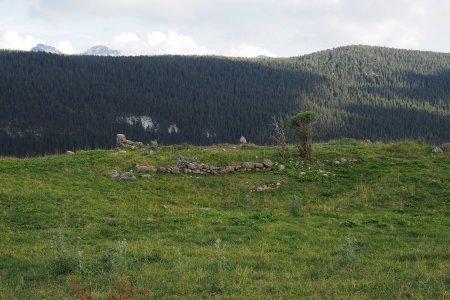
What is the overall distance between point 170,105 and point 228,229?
155780 mm

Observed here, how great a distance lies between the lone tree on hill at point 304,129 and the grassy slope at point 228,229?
1.23 metres

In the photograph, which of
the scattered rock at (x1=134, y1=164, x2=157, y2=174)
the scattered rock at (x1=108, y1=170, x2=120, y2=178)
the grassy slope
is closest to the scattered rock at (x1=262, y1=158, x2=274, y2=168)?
the grassy slope

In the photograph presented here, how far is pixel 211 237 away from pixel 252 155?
47.8 feet

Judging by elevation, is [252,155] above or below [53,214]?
above

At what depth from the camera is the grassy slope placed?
9172 mm

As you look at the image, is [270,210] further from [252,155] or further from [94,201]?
[252,155]

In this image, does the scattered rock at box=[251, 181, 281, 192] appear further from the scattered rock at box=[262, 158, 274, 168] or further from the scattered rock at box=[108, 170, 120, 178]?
the scattered rock at box=[108, 170, 120, 178]

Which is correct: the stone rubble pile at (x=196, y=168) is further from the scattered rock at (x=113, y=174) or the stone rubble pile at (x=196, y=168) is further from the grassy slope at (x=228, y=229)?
the grassy slope at (x=228, y=229)

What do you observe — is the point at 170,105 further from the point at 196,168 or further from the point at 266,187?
the point at 266,187

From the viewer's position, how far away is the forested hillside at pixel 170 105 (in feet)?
469

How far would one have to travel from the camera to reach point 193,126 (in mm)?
159750

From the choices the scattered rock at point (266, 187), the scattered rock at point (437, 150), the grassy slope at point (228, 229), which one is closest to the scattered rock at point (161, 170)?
the grassy slope at point (228, 229)

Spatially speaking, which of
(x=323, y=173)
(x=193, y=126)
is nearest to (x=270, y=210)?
(x=323, y=173)

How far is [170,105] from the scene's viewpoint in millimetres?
168125
